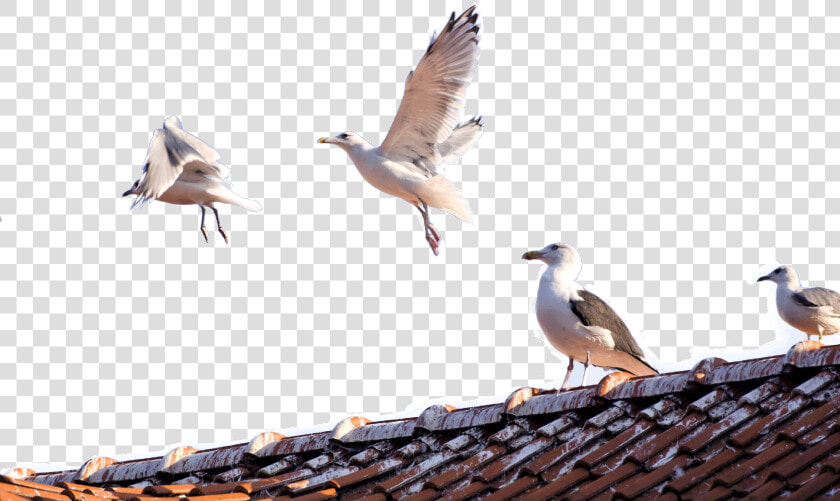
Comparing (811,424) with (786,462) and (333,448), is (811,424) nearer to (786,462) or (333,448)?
(786,462)

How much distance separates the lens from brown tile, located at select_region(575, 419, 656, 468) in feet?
16.5

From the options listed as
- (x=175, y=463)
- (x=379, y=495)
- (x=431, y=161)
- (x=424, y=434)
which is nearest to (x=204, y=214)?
(x=431, y=161)

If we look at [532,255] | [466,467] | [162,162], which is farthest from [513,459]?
[162,162]

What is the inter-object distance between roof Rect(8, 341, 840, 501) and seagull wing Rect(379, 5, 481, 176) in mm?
3295

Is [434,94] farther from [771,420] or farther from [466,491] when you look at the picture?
[771,420]

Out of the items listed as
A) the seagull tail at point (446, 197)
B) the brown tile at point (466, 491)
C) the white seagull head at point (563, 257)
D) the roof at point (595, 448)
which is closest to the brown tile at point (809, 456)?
the roof at point (595, 448)

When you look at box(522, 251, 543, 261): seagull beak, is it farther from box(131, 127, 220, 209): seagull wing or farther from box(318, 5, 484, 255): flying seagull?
box(131, 127, 220, 209): seagull wing

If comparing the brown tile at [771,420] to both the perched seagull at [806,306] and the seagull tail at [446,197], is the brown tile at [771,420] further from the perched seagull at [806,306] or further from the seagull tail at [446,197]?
the seagull tail at [446,197]

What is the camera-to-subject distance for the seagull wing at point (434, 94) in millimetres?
9062

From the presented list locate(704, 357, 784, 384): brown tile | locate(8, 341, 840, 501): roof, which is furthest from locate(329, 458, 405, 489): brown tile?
locate(704, 357, 784, 384): brown tile

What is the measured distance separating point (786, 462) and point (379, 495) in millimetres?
1675

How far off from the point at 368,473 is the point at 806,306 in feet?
12.5

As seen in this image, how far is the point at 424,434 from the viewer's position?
20.3ft

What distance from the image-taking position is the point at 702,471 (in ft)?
15.0
